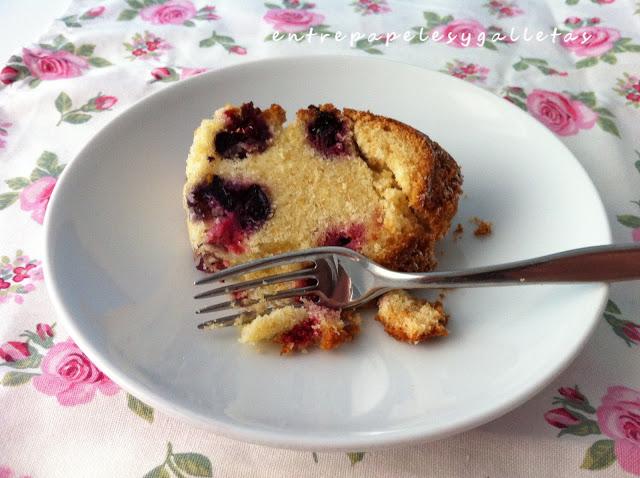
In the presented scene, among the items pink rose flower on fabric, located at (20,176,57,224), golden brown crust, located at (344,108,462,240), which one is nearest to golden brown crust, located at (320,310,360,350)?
golden brown crust, located at (344,108,462,240)

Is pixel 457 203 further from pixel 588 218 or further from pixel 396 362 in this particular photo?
pixel 396 362

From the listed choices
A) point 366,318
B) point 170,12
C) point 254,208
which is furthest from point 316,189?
point 170,12

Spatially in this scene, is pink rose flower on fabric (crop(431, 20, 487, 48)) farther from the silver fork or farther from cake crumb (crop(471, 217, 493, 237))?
the silver fork

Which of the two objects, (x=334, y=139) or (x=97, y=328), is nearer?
(x=97, y=328)

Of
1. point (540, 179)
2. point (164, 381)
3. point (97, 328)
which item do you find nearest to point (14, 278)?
point (97, 328)

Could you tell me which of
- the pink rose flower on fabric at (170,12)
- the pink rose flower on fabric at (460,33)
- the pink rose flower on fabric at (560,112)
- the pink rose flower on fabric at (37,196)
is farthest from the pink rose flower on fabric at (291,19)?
the pink rose flower on fabric at (37,196)
